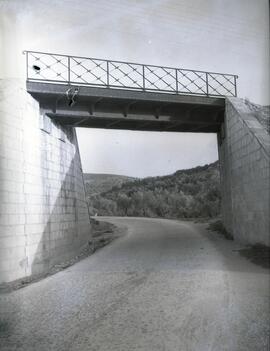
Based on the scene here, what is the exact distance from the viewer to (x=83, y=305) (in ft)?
8.82

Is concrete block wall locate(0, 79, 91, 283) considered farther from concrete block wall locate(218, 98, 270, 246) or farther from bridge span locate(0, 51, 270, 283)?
concrete block wall locate(218, 98, 270, 246)

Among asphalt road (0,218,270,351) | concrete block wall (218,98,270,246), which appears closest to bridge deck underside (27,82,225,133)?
concrete block wall (218,98,270,246)

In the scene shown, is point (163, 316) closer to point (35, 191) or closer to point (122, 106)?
point (35, 191)

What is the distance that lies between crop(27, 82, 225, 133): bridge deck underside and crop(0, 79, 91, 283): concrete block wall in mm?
449

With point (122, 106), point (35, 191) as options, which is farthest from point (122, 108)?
point (35, 191)

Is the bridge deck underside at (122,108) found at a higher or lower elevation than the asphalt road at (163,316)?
higher

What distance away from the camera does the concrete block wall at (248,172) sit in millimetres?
1688

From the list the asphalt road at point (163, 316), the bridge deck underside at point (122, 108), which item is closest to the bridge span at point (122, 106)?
the bridge deck underside at point (122, 108)

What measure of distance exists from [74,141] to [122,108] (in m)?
1.61

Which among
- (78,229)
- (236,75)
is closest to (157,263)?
(236,75)

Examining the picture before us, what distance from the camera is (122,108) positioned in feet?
27.8

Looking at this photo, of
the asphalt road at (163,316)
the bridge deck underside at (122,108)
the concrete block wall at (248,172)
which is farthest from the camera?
the bridge deck underside at (122,108)

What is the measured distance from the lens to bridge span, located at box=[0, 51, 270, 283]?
2.06 m

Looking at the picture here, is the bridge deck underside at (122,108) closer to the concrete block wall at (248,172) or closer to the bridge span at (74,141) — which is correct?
the bridge span at (74,141)
